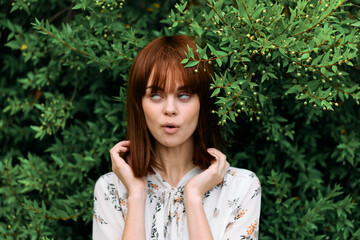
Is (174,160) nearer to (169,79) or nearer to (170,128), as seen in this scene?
(170,128)

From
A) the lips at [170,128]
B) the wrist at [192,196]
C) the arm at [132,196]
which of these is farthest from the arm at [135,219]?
the lips at [170,128]

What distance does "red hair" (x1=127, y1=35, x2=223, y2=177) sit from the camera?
1.81m

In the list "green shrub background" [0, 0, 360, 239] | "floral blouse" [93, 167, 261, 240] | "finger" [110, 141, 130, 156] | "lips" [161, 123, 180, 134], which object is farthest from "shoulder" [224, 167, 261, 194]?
"finger" [110, 141, 130, 156]

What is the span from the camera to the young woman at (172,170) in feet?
5.98

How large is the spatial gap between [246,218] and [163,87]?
69 centimetres

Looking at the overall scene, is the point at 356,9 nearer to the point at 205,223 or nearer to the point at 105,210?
the point at 205,223

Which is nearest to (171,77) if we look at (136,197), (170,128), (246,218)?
(170,128)

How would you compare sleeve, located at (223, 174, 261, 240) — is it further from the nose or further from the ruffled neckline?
the nose

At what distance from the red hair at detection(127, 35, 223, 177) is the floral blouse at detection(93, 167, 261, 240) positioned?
0.40ft

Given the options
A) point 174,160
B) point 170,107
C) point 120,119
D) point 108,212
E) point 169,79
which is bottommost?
point 108,212

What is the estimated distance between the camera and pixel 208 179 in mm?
1909

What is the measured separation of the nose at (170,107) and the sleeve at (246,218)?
50 centimetres

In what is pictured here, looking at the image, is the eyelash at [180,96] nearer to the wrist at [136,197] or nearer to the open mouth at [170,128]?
the open mouth at [170,128]

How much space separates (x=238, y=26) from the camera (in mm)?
1816
